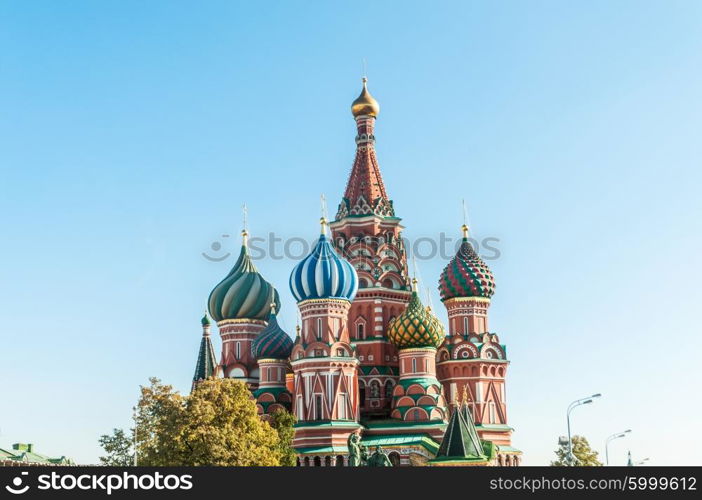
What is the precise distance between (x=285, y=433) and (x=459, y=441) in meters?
13.1

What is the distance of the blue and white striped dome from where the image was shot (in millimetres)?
56594

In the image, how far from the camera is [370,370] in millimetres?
60500

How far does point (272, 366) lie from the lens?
202 ft

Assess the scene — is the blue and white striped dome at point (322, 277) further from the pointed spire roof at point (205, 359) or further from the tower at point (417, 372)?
the pointed spire roof at point (205, 359)

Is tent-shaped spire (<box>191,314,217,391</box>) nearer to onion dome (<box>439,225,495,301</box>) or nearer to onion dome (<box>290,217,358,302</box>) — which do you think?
onion dome (<box>290,217,358,302</box>)

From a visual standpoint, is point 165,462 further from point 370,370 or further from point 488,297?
point 488,297

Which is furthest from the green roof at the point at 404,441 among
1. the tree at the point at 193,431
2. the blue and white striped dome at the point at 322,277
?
the tree at the point at 193,431

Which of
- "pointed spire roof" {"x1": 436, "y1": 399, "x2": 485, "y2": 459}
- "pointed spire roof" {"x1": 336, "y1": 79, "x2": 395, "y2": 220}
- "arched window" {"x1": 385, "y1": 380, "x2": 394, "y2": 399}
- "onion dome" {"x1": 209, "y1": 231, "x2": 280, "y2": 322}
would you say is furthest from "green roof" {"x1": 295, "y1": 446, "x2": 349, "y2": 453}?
"pointed spire roof" {"x1": 336, "y1": 79, "x2": 395, "y2": 220}

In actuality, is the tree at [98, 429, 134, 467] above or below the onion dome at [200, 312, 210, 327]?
below

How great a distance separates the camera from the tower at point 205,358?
2783 inches

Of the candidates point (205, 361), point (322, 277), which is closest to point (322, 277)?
point (322, 277)

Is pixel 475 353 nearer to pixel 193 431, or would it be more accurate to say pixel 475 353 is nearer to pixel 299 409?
pixel 299 409
